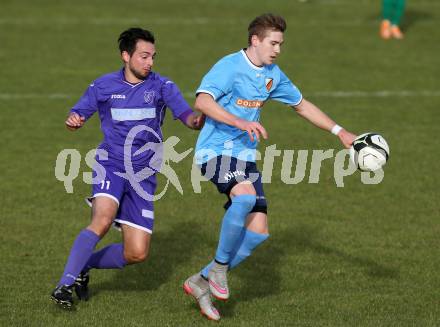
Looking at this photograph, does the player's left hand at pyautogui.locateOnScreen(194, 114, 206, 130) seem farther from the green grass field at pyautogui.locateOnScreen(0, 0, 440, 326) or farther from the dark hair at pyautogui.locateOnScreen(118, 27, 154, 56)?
the green grass field at pyautogui.locateOnScreen(0, 0, 440, 326)

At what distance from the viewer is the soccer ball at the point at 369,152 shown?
27.8 ft

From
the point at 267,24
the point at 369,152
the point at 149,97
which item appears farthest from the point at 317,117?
the point at 149,97

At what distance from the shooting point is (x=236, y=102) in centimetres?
856

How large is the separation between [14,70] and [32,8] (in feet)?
22.1

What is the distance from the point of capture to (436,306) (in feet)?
28.8

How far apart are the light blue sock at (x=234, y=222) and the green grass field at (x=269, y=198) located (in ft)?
1.91

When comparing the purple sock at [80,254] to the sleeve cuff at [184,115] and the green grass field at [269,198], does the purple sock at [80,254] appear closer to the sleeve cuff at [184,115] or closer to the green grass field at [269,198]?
the green grass field at [269,198]

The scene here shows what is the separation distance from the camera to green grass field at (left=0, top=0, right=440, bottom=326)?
28.9 ft

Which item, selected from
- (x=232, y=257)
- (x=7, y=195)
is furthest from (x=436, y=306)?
(x=7, y=195)

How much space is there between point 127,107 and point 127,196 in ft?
2.55

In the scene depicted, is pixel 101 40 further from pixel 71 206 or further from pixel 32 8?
pixel 71 206

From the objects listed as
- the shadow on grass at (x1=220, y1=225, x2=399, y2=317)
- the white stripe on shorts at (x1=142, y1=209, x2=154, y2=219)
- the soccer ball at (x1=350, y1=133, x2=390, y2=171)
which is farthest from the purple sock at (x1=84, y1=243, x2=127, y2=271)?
the soccer ball at (x1=350, y1=133, x2=390, y2=171)

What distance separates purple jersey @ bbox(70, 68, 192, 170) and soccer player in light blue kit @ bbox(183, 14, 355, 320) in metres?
0.46

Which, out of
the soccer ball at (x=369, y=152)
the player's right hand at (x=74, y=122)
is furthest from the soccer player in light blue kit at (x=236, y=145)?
the player's right hand at (x=74, y=122)
